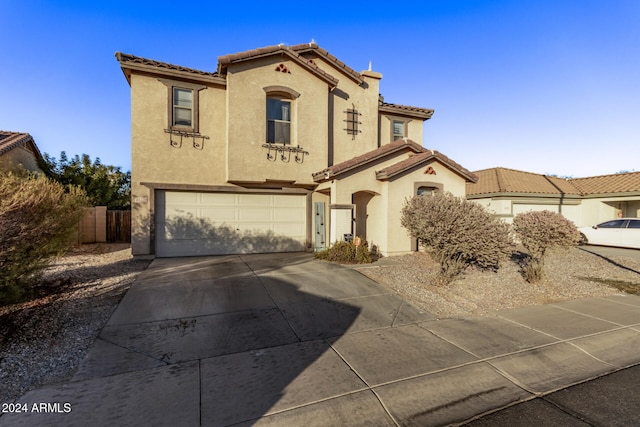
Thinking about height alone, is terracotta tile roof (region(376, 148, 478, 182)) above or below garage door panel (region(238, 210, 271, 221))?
above

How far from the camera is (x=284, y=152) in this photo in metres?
12.0

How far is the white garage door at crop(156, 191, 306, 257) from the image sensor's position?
36.9 feet

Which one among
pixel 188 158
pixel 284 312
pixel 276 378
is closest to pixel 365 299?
pixel 284 312

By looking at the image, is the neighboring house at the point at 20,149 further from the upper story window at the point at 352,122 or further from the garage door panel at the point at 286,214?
the upper story window at the point at 352,122

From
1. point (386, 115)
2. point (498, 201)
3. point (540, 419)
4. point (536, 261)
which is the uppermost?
point (386, 115)

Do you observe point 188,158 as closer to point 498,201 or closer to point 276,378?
point 276,378

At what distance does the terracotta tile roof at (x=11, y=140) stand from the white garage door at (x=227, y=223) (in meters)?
7.40

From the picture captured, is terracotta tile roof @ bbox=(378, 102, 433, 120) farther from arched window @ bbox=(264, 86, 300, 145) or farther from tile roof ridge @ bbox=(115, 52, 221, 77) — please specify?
tile roof ridge @ bbox=(115, 52, 221, 77)

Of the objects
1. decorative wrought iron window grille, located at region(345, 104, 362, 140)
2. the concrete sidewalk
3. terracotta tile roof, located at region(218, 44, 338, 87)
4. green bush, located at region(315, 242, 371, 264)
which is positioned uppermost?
terracotta tile roof, located at region(218, 44, 338, 87)

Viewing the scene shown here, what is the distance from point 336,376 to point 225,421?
1.41 metres

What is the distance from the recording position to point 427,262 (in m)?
10.4

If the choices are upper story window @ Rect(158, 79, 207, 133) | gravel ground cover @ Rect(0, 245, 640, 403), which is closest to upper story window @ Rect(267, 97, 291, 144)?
upper story window @ Rect(158, 79, 207, 133)

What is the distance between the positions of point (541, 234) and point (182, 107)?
12.5 metres

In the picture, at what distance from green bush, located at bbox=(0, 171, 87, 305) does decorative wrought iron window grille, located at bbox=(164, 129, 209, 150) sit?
4432 millimetres
